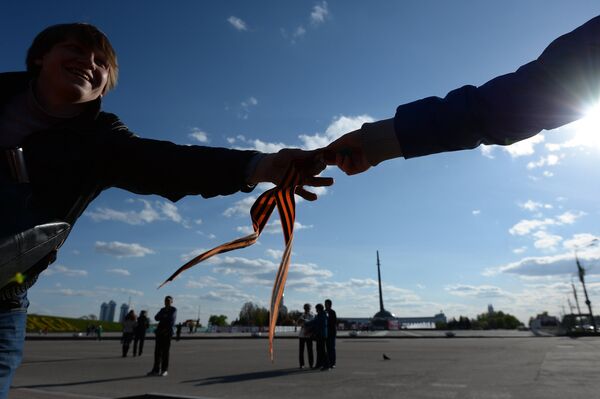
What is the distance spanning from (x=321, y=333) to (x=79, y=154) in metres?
8.93

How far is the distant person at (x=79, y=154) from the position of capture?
4.83 ft

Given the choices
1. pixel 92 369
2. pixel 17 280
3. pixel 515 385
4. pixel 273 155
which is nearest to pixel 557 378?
pixel 515 385

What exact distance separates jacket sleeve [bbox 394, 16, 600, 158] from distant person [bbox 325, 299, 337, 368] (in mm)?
9068

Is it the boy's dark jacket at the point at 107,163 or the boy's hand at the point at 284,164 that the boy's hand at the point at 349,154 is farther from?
the boy's dark jacket at the point at 107,163

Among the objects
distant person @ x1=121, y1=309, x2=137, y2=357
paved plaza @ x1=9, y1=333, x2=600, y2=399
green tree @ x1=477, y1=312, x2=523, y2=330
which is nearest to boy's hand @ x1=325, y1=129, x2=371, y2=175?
paved plaza @ x1=9, y1=333, x2=600, y2=399

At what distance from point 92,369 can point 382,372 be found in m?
6.78

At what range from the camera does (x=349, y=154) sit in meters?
1.56

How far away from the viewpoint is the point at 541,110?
49.5 inches

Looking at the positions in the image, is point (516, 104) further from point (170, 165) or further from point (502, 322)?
point (502, 322)

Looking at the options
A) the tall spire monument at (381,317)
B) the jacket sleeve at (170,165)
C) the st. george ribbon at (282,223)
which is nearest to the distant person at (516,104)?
the st. george ribbon at (282,223)

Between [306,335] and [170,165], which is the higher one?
[170,165]

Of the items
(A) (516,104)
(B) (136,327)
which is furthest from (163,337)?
(A) (516,104)

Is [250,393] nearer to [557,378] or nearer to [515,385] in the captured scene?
[515,385]

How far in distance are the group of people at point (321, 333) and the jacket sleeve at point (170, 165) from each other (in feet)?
28.1
